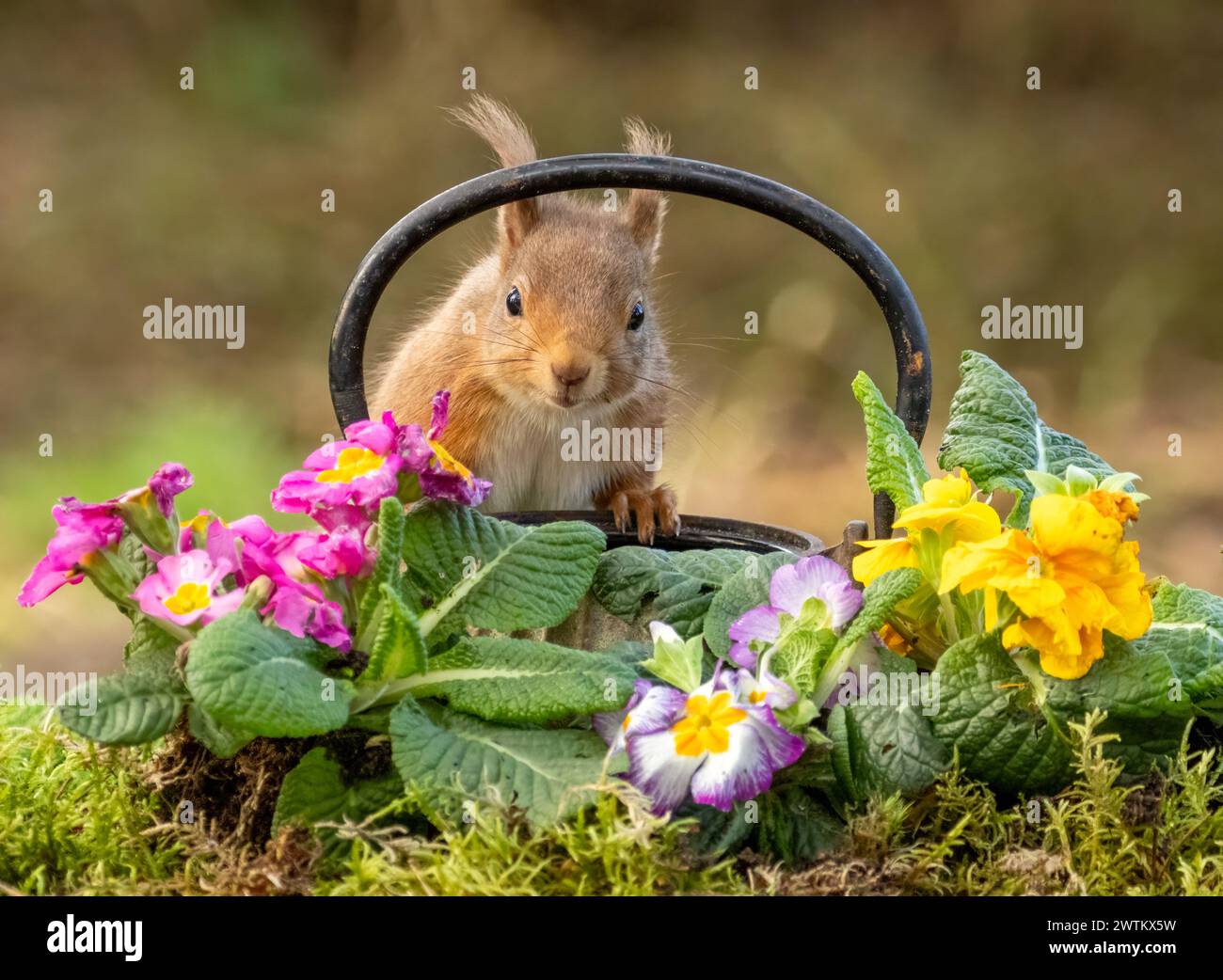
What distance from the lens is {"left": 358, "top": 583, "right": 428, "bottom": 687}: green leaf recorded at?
3.07 feet

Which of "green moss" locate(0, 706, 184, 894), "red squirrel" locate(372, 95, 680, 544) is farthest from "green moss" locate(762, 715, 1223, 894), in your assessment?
"red squirrel" locate(372, 95, 680, 544)

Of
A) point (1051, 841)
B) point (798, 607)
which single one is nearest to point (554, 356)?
point (798, 607)

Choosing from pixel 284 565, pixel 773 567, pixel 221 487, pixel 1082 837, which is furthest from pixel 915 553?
pixel 221 487

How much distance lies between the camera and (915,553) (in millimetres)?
1074

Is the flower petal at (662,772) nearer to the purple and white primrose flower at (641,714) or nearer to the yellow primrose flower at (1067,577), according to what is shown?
the purple and white primrose flower at (641,714)

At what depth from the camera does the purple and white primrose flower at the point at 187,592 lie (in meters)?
0.97

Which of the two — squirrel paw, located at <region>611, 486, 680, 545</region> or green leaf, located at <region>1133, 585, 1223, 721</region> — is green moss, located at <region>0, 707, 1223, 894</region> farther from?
A: squirrel paw, located at <region>611, 486, 680, 545</region>

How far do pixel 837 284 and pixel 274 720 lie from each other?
87.5 inches

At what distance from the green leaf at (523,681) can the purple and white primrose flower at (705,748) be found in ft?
0.11

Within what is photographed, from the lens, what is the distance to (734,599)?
1.12m

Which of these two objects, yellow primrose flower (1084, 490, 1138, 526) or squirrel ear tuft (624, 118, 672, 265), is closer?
yellow primrose flower (1084, 490, 1138, 526)

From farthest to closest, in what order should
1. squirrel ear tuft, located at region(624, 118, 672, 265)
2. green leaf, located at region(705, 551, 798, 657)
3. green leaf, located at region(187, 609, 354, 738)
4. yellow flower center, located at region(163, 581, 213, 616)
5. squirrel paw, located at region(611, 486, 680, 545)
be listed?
1. squirrel ear tuft, located at region(624, 118, 672, 265)
2. squirrel paw, located at region(611, 486, 680, 545)
3. green leaf, located at region(705, 551, 798, 657)
4. yellow flower center, located at region(163, 581, 213, 616)
5. green leaf, located at region(187, 609, 354, 738)

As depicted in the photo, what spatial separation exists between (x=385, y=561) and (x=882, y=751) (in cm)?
37

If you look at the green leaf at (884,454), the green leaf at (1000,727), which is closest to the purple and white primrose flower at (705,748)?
the green leaf at (1000,727)
